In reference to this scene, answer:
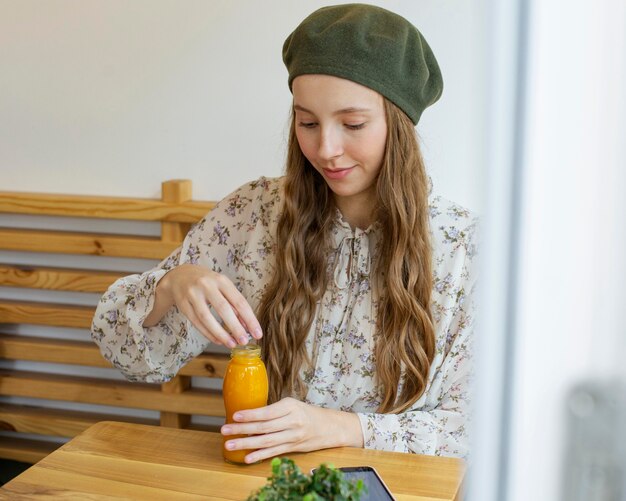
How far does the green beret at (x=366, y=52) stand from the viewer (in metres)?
1.48

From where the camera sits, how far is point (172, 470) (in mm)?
1229

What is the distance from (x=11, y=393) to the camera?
2480 mm

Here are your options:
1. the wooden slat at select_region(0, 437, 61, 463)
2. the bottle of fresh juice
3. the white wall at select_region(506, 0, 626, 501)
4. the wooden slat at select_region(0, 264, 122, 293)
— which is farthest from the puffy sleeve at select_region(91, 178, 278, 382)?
the white wall at select_region(506, 0, 626, 501)

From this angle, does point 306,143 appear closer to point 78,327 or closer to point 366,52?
point 366,52

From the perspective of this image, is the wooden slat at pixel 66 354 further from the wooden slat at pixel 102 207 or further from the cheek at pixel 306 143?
the cheek at pixel 306 143

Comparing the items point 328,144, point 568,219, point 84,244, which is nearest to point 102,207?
point 84,244

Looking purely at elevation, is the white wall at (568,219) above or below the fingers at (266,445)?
above

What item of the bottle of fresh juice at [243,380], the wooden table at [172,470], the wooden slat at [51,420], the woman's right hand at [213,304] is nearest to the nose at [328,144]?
the woman's right hand at [213,304]

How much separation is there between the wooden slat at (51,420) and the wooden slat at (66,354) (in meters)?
0.18

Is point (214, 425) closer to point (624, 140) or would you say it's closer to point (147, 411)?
point (147, 411)

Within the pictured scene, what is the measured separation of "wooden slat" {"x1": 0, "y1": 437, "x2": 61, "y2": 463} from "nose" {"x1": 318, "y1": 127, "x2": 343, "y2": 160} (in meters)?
1.53

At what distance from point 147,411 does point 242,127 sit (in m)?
0.91

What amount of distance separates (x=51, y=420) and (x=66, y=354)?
0.22m

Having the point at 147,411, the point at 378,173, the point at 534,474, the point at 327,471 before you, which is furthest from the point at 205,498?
the point at 147,411
